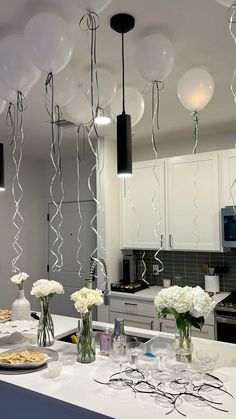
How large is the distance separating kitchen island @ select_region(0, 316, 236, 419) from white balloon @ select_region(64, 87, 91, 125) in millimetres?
1480

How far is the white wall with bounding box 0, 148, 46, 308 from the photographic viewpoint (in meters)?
4.18

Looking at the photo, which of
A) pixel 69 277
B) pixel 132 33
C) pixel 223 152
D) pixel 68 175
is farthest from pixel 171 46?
pixel 69 277

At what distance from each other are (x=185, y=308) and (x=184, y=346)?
0.76ft

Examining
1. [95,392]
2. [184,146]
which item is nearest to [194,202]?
[184,146]

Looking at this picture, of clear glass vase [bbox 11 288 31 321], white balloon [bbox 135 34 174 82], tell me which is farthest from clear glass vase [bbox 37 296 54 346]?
white balloon [bbox 135 34 174 82]

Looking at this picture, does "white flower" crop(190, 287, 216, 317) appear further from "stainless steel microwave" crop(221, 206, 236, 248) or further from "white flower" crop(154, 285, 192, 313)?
"stainless steel microwave" crop(221, 206, 236, 248)

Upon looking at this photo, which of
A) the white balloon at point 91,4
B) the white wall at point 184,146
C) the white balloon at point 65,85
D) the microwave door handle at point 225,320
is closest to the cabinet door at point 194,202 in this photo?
the white wall at point 184,146

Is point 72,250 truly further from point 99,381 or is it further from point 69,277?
point 99,381

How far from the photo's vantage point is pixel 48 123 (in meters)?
3.24

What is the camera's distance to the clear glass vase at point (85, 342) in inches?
66.6

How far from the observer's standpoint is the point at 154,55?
1.74 metres

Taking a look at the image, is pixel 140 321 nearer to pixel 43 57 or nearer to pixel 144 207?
pixel 144 207

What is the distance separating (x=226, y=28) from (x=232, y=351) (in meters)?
1.72

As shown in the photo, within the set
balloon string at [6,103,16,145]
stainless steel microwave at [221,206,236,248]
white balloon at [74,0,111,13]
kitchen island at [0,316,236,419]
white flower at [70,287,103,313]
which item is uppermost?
balloon string at [6,103,16,145]
